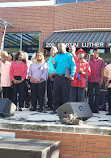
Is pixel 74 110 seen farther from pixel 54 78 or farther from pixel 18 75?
pixel 18 75

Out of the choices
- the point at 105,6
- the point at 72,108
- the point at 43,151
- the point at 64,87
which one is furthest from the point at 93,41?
the point at 43,151

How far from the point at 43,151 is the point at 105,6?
417 inches

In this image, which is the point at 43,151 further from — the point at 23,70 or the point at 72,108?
the point at 23,70

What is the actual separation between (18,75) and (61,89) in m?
1.37

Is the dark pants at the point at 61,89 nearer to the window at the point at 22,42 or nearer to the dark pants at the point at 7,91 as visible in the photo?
the dark pants at the point at 7,91

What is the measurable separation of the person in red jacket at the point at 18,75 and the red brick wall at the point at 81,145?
2695 millimetres

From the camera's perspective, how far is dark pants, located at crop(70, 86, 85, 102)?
7.27 meters

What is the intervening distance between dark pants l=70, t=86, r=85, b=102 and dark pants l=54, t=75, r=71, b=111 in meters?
0.32

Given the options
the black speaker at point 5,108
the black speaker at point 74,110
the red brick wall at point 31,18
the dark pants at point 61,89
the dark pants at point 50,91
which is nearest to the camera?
the black speaker at point 74,110

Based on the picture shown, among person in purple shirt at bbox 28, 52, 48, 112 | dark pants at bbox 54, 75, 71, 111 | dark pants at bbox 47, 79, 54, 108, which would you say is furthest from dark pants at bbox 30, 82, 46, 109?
dark pants at bbox 54, 75, 71, 111

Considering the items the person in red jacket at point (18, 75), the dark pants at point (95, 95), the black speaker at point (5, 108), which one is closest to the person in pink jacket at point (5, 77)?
the person in red jacket at point (18, 75)

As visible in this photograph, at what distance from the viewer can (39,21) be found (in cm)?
1459

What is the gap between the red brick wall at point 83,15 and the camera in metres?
13.5

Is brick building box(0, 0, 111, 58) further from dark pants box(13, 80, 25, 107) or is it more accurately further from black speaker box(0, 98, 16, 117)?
black speaker box(0, 98, 16, 117)
